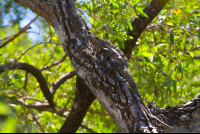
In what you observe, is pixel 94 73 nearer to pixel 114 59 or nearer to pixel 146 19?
pixel 114 59

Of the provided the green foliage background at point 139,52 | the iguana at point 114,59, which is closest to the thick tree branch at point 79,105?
the green foliage background at point 139,52

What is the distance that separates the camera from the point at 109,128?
Answer: 3658 mm

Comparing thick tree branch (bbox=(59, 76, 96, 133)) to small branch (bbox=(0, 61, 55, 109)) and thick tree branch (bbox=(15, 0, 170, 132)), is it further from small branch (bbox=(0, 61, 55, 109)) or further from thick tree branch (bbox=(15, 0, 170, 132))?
thick tree branch (bbox=(15, 0, 170, 132))

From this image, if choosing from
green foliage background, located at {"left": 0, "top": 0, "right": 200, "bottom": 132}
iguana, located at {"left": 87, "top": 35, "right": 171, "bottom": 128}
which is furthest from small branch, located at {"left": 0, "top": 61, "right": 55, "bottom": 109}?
iguana, located at {"left": 87, "top": 35, "right": 171, "bottom": 128}

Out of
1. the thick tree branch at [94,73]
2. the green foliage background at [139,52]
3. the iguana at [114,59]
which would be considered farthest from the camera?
the green foliage background at [139,52]

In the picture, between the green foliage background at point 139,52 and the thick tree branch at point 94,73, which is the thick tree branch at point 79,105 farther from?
the thick tree branch at point 94,73

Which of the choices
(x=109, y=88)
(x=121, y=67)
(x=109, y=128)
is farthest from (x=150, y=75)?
(x=109, y=128)

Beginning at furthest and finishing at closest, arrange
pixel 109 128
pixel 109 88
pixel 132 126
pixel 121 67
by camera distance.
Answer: pixel 109 128
pixel 121 67
pixel 109 88
pixel 132 126

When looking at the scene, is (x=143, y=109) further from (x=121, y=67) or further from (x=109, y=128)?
(x=109, y=128)

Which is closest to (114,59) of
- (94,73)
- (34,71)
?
(94,73)

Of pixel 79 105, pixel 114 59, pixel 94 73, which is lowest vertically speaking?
pixel 79 105

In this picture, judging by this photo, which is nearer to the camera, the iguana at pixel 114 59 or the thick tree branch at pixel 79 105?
the iguana at pixel 114 59

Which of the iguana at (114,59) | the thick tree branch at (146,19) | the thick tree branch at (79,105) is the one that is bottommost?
the thick tree branch at (79,105)

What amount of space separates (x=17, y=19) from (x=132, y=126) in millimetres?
2416
